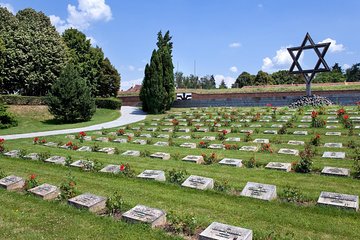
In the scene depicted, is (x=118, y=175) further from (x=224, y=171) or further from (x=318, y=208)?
(x=318, y=208)

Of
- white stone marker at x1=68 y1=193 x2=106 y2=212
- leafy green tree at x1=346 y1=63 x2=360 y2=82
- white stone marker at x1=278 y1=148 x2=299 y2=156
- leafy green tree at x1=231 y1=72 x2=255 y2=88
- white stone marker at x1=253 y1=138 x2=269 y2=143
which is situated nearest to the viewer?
white stone marker at x1=68 y1=193 x2=106 y2=212

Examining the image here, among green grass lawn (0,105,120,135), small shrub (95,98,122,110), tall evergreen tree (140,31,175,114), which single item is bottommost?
green grass lawn (0,105,120,135)

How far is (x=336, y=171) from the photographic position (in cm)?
827

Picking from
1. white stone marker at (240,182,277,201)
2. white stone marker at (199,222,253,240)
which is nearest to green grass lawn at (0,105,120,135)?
white stone marker at (240,182,277,201)

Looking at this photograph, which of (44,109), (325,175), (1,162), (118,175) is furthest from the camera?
(44,109)

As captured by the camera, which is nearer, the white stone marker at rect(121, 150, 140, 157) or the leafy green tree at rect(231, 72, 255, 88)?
the white stone marker at rect(121, 150, 140, 157)

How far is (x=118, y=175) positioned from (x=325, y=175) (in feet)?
18.6

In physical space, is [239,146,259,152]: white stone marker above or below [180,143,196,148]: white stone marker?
above

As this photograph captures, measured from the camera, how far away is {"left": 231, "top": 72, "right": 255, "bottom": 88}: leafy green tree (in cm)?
8489

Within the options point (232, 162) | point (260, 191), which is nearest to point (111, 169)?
point (232, 162)

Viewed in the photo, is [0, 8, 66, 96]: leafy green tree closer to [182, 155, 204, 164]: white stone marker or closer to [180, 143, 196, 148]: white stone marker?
[180, 143, 196, 148]: white stone marker

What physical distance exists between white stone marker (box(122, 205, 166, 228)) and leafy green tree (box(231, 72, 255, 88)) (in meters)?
81.2

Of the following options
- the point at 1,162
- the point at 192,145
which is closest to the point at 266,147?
the point at 192,145

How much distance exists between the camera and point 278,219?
221 inches
